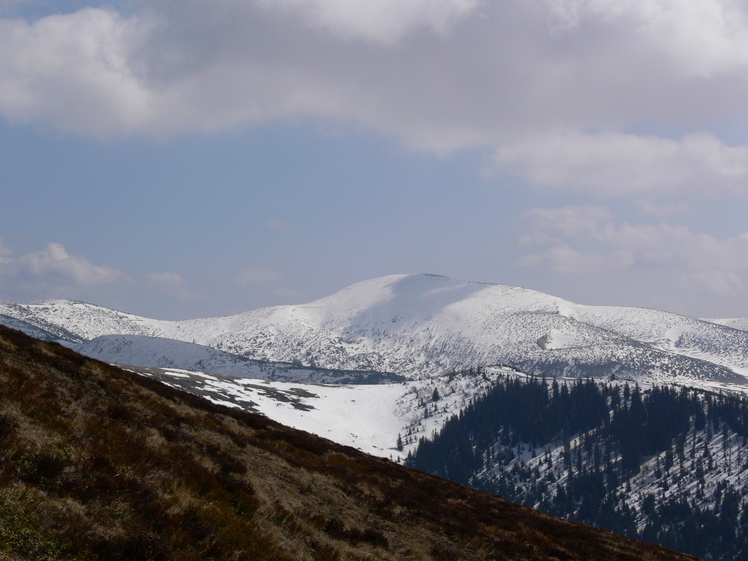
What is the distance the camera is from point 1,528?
9.08 metres

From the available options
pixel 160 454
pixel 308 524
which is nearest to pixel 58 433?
pixel 160 454

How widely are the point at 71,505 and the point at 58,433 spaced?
13.8ft

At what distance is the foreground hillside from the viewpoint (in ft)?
34.7

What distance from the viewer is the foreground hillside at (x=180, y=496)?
10578mm

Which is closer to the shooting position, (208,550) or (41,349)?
(208,550)

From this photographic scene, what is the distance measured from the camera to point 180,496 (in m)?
13.9

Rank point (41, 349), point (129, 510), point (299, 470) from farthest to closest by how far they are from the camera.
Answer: point (41, 349)
point (299, 470)
point (129, 510)

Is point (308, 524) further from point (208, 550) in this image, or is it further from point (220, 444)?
point (220, 444)

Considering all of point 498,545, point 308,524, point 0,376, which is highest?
point 0,376

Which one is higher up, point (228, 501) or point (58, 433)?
point (58, 433)

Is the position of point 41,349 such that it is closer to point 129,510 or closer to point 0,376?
point 0,376

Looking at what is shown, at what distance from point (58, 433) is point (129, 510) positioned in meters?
4.23

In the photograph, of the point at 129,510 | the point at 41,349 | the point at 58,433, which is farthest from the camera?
the point at 41,349

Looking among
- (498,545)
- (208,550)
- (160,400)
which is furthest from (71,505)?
(160,400)
